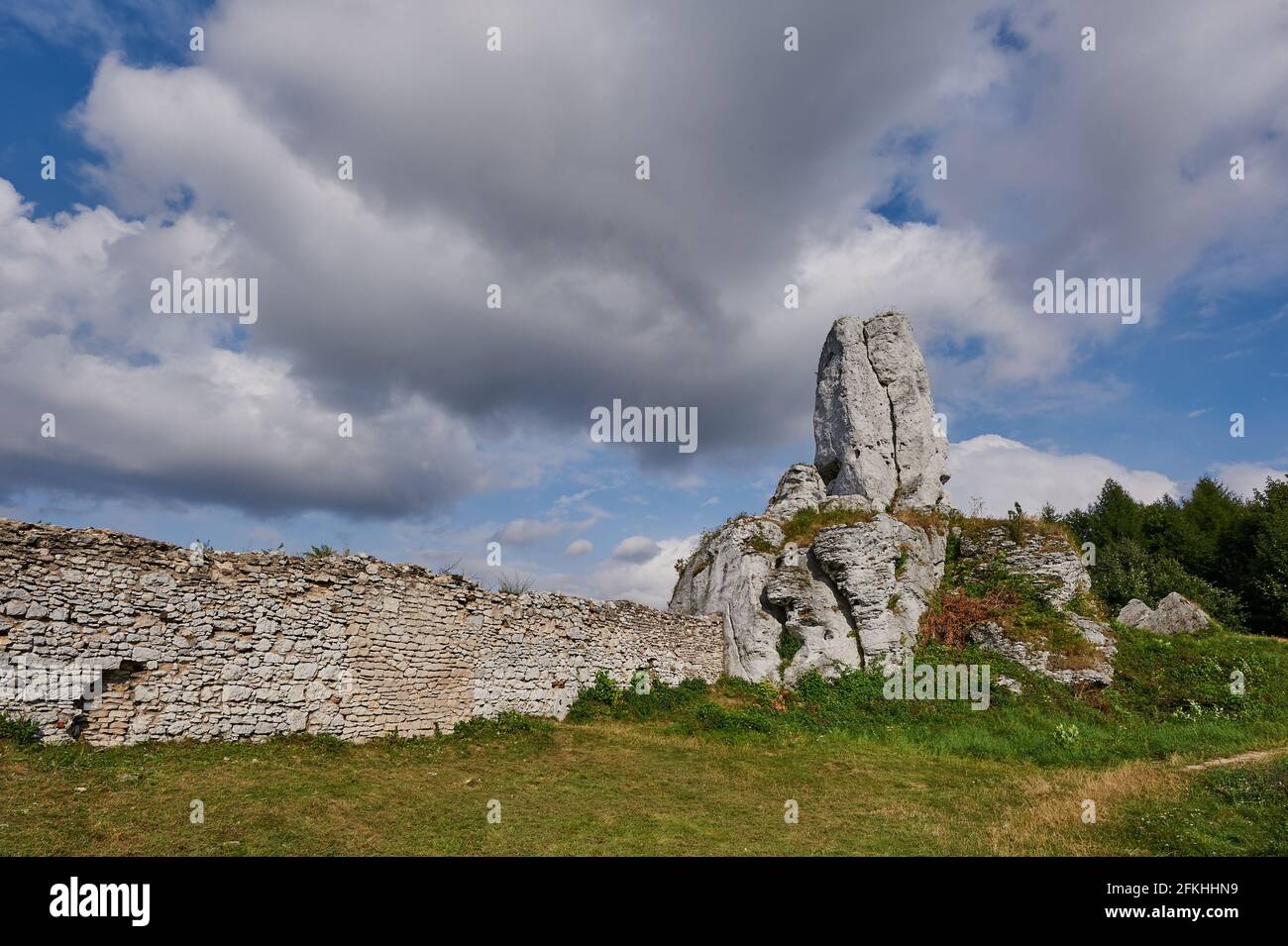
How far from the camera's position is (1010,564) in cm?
2266

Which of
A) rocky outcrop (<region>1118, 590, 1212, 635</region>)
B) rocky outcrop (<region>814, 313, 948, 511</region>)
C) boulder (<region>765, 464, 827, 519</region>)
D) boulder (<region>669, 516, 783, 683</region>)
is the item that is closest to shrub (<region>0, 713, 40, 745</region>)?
boulder (<region>669, 516, 783, 683</region>)

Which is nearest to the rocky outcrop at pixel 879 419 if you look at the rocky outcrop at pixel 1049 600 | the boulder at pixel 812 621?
the rocky outcrop at pixel 1049 600

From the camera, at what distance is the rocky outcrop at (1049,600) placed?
1872cm

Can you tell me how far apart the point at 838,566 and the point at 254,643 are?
16.4 metres

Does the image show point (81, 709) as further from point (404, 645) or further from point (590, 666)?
point (590, 666)

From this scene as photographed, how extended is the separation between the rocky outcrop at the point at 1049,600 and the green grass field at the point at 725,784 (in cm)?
103

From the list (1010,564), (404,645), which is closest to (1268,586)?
(1010,564)

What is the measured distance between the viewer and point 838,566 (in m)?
20.8

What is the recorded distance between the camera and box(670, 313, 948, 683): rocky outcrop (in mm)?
20172

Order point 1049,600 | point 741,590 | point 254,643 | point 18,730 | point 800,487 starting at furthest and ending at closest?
point 800,487 < point 741,590 < point 1049,600 < point 254,643 < point 18,730

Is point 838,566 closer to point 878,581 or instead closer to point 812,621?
point 878,581

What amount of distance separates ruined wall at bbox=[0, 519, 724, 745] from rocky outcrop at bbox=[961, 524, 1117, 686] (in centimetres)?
1370

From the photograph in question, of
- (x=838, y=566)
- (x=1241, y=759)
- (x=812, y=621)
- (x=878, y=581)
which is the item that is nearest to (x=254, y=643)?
(x=812, y=621)
